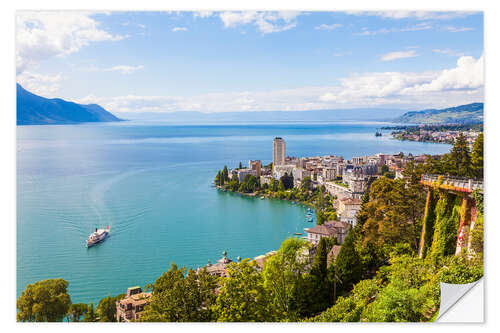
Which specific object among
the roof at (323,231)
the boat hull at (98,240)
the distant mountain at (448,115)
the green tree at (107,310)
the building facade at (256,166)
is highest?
the distant mountain at (448,115)

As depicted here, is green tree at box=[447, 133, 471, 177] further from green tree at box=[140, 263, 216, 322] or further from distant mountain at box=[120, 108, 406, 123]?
green tree at box=[140, 263, 216, 322]

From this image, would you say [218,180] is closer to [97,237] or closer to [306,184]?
[306,184]

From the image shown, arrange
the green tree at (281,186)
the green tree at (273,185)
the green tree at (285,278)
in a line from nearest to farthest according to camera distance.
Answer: the green tree at (285,278) < the green tree at (281,186) < the green tree at (273,185)

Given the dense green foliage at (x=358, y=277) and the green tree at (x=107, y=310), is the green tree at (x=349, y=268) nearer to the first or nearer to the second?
the dense green foliage at (x=358, y=277)

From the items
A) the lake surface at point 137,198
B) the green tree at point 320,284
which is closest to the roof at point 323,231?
the lake surface at point 137,198
